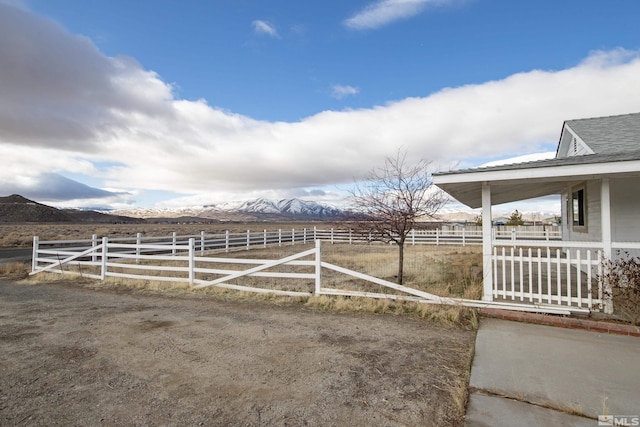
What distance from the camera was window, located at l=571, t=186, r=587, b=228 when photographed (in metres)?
9.97

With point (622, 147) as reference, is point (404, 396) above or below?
below

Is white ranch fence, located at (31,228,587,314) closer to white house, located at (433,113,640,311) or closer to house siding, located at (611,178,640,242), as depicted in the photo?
white house, located at (433,113,640,311)

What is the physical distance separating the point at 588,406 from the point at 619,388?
2.21ft

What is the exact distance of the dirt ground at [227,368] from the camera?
3.28 m

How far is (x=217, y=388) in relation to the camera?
148 inches

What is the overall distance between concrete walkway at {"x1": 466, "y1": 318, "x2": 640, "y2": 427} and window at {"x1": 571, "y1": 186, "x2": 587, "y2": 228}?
5.86 metres

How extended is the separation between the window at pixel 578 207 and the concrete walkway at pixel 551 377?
586 cm

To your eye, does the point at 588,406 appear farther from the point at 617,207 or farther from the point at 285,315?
the point at 617,207

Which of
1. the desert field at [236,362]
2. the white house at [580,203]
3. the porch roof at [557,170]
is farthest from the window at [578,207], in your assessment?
the desert field at [236,362]

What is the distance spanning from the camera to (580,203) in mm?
10398

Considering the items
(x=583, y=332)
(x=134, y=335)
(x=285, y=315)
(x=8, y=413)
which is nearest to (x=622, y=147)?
(x=583, y=332)

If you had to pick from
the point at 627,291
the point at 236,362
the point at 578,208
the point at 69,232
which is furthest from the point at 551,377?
the point at 69,232

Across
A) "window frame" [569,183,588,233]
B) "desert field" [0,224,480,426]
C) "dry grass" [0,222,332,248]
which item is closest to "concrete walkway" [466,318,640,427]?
"desert field" [0,224,480,426]

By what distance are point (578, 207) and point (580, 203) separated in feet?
0.96
